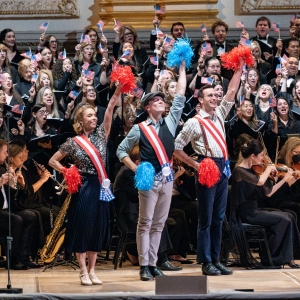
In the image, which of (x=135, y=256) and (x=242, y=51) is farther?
(x=135, y=256)

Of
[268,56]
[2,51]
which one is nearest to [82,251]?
[2,51]

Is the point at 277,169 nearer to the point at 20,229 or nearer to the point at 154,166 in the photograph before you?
the point at 154,166

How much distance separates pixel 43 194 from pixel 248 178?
2.17 metres

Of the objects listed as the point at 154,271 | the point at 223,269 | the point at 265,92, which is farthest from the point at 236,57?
the point at 265,92

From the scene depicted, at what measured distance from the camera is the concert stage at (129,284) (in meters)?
6.24

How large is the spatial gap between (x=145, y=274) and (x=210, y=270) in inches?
23.9

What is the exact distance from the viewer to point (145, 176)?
774 cm

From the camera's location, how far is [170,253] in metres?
9.36

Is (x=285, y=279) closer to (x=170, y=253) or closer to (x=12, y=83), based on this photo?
(x=170, y=253)

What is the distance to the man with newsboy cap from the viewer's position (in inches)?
311

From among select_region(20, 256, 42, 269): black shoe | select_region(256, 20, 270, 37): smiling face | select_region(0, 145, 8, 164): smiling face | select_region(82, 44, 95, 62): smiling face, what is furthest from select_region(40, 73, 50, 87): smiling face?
select_region(256, 20, 270, 37): smiling face

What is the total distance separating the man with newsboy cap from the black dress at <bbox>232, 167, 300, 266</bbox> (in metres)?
1.29

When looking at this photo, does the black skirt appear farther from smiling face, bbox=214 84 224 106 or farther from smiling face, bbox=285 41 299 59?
smiling face, bbox=285 41 299 59

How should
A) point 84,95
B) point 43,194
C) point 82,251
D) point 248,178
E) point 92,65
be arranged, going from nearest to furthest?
point 82,251 < point 248,178 < point 43,194 < point 84,95 < point 92,65
